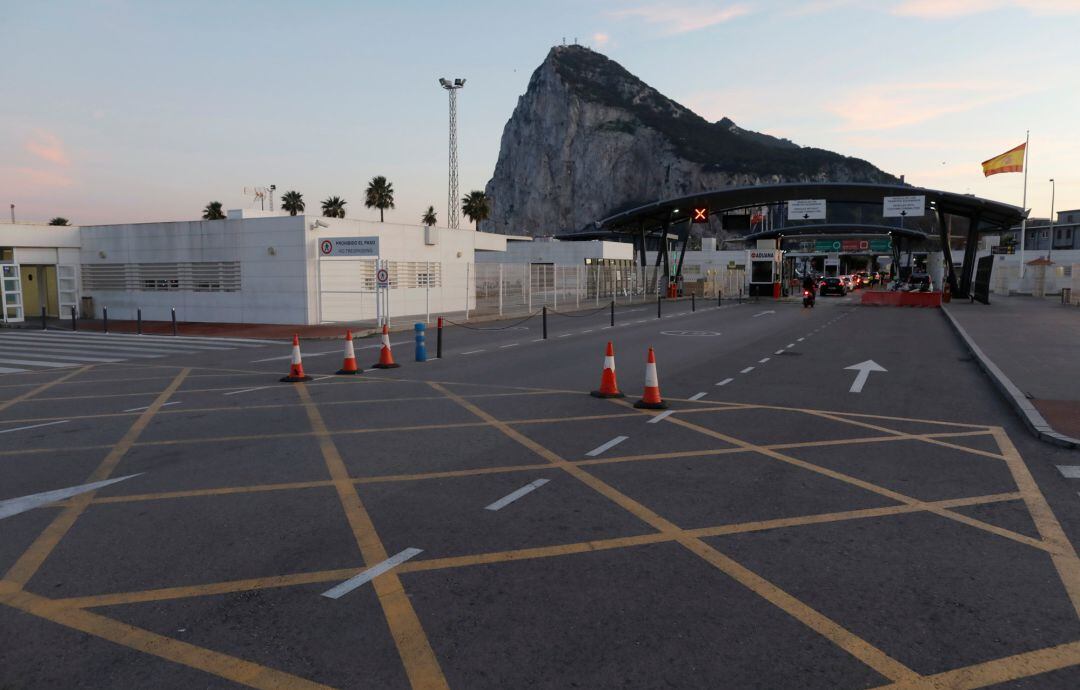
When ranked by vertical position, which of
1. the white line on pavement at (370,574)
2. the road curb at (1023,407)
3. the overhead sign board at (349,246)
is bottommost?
the white line on pavement at (370,574)

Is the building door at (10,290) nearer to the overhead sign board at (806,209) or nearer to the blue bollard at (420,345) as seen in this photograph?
the blue bollard at (420,345)

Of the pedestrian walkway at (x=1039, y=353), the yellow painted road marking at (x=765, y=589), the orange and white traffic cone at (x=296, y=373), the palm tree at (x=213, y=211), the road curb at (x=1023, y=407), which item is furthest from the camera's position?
the palm tree at (x=213, y=211)

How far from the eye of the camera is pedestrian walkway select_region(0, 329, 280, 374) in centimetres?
1712

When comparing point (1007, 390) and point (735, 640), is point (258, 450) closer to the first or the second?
point (735, 640)

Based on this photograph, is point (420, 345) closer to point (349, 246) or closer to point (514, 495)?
point (514, 495)

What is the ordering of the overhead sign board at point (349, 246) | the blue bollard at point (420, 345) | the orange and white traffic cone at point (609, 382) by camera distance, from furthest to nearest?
the overhead sign board at point (349, 246)
the blue bollard at point (420, 345)
the orange and white traffic cone at point (609, 382)

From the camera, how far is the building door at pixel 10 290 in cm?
2812

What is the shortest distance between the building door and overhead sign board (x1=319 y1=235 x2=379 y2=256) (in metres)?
12.5

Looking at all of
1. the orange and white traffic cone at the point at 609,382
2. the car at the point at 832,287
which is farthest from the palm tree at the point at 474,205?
the orange and white traffic cone at the point at 609,382

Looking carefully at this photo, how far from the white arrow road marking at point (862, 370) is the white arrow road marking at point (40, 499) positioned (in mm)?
10528

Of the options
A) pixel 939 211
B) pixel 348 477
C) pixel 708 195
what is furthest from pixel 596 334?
pixel 939 211

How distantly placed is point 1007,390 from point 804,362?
496 centimetres

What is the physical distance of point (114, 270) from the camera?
103 feet

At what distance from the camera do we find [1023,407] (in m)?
9.84
